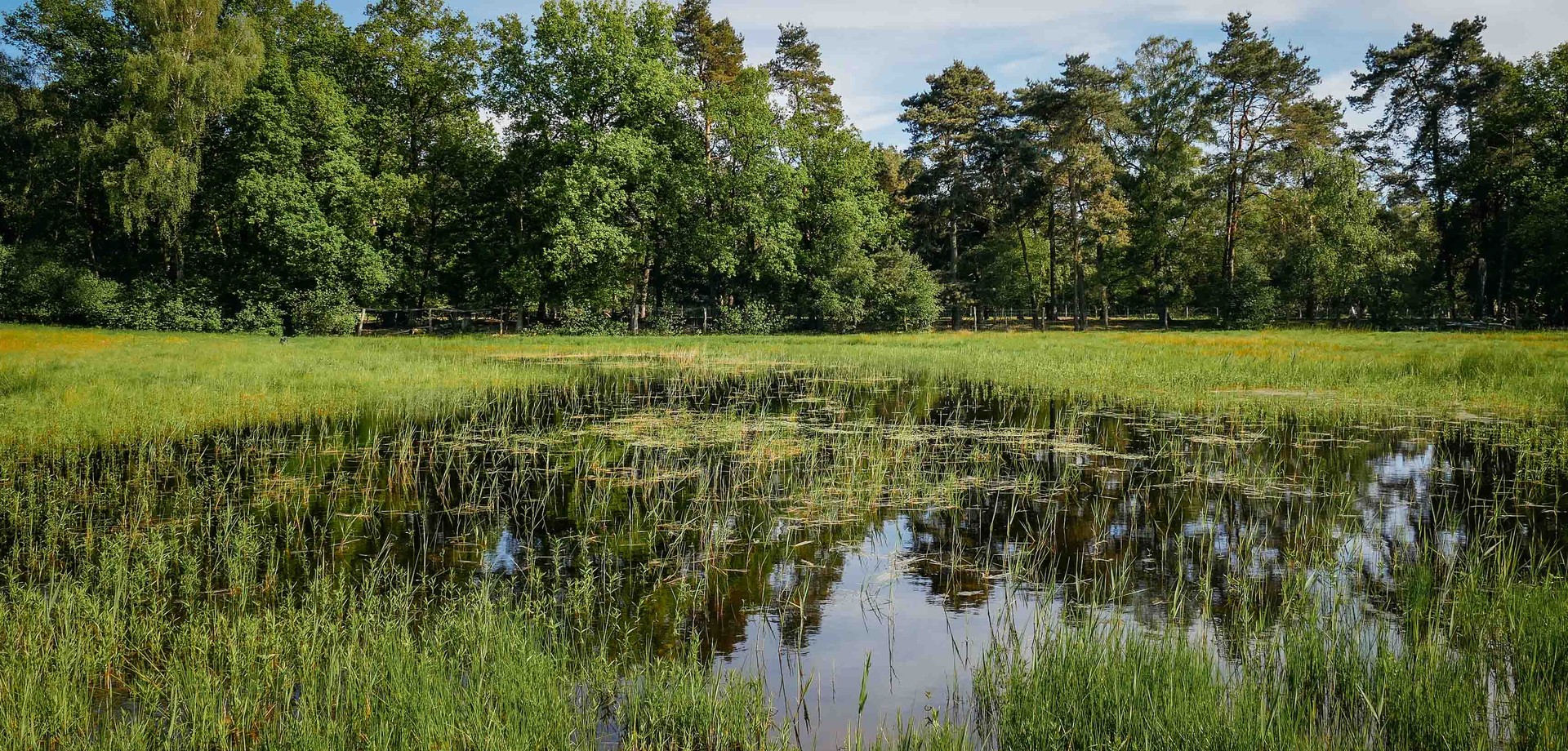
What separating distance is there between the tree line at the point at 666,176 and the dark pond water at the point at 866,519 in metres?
29.9

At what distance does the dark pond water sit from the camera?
554cm

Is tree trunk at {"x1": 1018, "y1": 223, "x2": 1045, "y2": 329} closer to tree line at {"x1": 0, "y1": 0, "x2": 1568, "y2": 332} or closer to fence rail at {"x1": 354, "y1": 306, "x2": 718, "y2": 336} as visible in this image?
tree line at {"x1": 0, "y1": 0, "x2": 1568, "y2": 332}

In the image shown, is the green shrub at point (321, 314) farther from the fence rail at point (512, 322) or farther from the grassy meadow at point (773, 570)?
the grassy meadow at point (773, 570)

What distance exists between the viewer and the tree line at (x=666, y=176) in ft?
124

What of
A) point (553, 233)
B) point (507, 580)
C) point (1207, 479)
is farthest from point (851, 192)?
point (507, 580)

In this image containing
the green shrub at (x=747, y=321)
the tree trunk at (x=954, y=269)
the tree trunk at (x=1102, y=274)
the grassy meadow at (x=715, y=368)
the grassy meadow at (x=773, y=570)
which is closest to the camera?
the grassy meadow at (x=773, y=570)

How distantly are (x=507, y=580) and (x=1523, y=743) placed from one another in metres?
6.01

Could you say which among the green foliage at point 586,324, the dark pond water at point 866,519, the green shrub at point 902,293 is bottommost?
the dark pond water at point 866,519

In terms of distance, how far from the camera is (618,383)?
20.0 m

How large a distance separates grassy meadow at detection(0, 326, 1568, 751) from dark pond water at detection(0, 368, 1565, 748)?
5 cm

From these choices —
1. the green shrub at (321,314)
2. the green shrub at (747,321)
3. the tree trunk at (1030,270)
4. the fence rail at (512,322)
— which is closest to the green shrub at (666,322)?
the fence rail at (512,322)

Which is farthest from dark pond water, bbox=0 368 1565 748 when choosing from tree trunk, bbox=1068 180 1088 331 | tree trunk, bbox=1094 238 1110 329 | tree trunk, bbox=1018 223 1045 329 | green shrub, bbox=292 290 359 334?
tree trunk, bbox=1094 238 1110 329

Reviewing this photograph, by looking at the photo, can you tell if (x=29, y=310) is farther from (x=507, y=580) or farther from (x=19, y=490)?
(x=507, y=580)

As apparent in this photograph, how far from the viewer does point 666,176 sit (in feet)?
138
